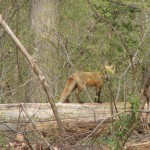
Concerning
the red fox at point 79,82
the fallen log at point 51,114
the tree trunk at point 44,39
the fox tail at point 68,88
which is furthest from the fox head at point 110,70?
the tree trunk at point 44,39

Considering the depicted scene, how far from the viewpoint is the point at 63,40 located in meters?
14.3

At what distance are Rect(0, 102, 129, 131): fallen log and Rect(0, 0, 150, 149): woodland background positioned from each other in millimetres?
1371

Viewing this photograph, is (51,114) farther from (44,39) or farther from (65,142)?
(44,39)

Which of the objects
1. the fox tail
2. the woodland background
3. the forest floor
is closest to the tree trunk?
the woodland background

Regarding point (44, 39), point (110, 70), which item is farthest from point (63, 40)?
point (110, 70)

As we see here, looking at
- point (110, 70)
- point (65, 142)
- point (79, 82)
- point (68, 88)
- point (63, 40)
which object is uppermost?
point (63, 40)

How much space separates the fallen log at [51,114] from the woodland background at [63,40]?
1.37 metres

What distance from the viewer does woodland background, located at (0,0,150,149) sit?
39.6 ft

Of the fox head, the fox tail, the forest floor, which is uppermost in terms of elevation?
the fox head

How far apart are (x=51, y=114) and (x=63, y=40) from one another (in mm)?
4866

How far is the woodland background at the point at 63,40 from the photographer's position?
1207 centimetres

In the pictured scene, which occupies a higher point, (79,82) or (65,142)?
(79,82)

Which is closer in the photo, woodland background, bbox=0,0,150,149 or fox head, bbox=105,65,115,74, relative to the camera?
fox head, bbox=105,65,115,74

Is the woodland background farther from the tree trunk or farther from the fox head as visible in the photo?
the fox head
